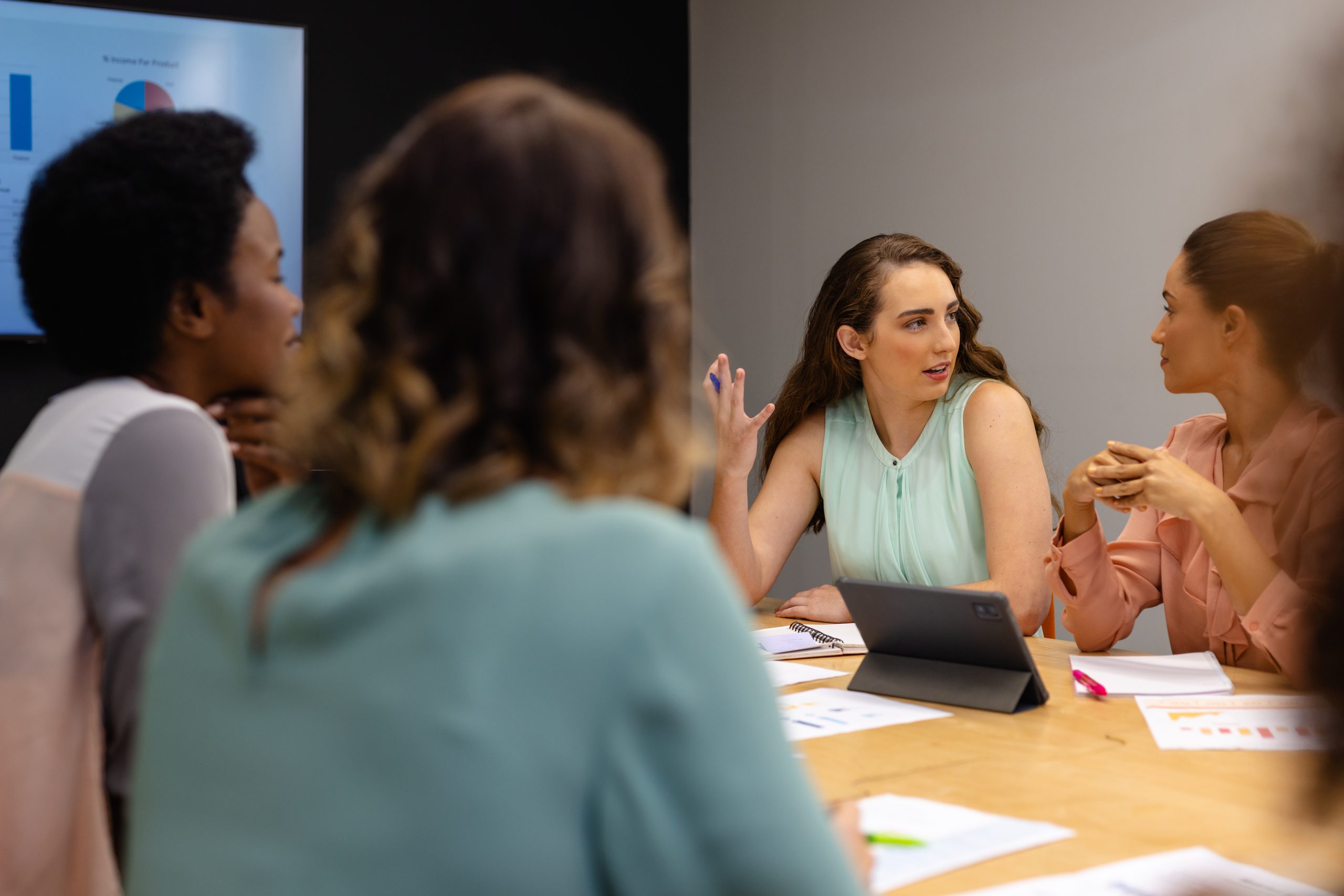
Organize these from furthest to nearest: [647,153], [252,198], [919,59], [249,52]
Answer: [919,59] < [249,52] < [252,198] < [647,153]

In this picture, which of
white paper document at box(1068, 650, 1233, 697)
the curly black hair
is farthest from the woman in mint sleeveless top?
the curly black hair

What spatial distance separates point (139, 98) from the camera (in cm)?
338

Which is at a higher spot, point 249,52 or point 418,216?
point 249,52

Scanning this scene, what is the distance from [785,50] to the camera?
14.6 ft

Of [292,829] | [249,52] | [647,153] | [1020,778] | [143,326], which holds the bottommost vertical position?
[1020,778]

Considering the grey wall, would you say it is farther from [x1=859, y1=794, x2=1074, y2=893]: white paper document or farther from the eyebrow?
[x1=859, y1=794, x2=1074, y2=893]: white paper document

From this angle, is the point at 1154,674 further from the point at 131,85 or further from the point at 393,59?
the point at 393,59

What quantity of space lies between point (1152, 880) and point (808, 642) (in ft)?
3.55

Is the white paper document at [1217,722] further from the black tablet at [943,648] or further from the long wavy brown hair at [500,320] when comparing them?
the long wavy brown hair at [500,320]

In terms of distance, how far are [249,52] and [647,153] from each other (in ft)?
10.6

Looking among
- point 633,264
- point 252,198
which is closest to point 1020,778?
point 633,264

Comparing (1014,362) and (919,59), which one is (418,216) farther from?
(919,59)

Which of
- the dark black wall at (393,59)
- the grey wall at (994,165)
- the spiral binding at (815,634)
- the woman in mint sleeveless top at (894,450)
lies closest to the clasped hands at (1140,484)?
the woman in mint sleeveless top at (894,450)

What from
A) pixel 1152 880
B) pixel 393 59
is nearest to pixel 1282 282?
pixel 1152 880
